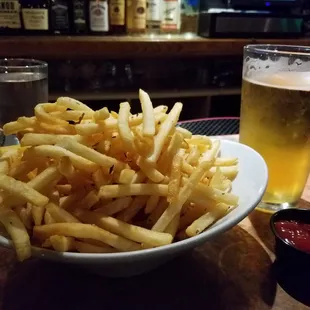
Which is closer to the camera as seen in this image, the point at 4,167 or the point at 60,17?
the point at 4,167

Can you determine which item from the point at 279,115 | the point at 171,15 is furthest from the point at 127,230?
the point at 171,15

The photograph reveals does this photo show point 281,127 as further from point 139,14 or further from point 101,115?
point 139,14

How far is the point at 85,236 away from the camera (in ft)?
1.75

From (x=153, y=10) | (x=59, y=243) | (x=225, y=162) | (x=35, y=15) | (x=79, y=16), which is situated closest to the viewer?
(x=59, y=243)

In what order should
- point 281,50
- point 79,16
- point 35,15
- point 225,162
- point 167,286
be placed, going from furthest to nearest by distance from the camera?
point 79,16 < point 35,15 < point 281,50 < point 225,162 < point 167,286

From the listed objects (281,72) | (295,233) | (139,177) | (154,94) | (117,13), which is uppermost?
(117,13)

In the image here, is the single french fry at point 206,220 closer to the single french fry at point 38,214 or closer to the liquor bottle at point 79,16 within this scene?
the single french fry at point 38,214

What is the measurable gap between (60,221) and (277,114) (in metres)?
0.47

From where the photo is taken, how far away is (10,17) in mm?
2178

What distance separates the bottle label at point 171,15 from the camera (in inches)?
96.0

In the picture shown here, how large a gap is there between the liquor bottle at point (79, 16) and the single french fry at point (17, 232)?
189 centimetres

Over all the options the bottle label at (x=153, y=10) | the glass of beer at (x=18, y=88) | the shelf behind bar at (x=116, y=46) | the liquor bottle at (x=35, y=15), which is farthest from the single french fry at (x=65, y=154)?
the bottle label at (x=153, y=10)

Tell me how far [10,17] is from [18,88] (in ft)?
4.15

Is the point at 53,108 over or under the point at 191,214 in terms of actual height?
over
